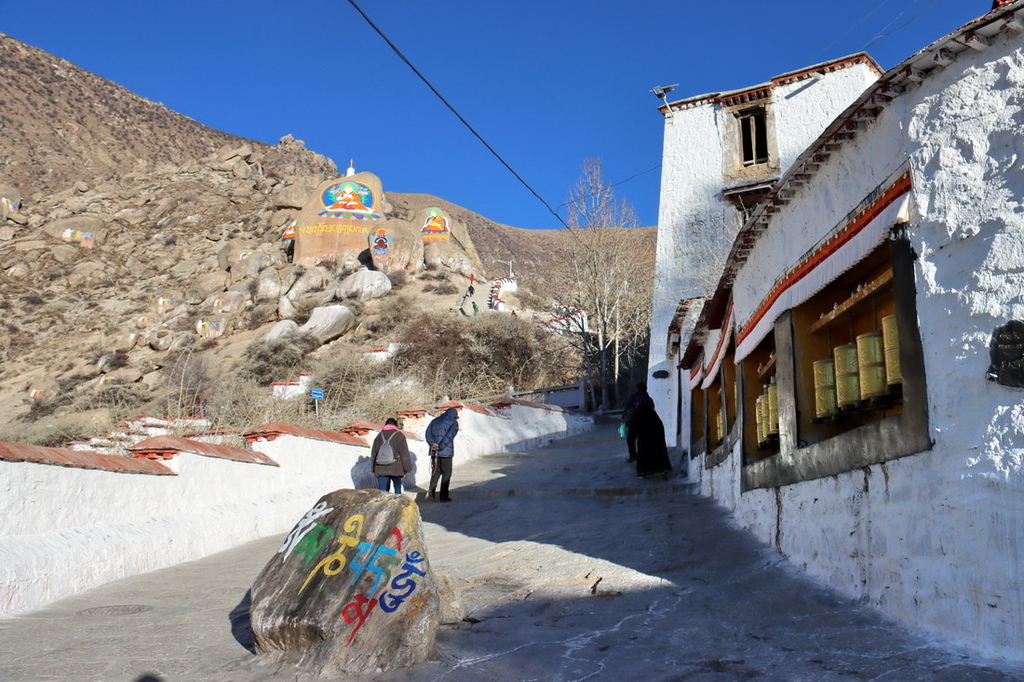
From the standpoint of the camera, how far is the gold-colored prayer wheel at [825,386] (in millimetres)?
5879

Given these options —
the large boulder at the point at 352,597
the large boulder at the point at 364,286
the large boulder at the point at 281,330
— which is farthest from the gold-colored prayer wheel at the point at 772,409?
the large boulder at the point at 364,286

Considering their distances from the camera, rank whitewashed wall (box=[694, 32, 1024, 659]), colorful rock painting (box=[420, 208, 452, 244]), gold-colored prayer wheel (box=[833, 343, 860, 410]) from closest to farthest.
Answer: whitewashed wall (box=[694, 32, 1024, 659])
gold-colored prayer wheel (box=[833, 343, 860, 410])
colorful rock painting (box=[420, 208, 452, 244])

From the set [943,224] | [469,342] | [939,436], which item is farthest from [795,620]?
[469,342]

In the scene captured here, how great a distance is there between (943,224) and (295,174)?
80.4m

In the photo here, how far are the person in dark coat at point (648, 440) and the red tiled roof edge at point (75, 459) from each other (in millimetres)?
6895

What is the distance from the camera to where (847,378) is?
549 cm

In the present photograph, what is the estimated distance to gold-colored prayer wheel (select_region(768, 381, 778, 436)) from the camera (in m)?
6.95

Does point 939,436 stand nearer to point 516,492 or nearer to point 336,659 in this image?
point 336,659

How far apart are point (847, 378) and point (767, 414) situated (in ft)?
6.13

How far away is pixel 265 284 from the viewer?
45.6 m

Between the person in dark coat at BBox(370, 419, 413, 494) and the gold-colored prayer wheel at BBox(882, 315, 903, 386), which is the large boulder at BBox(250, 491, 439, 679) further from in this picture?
the person in dark coat at BBox(370, 419, 413, 494)

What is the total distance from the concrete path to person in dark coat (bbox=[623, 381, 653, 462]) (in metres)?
3.79

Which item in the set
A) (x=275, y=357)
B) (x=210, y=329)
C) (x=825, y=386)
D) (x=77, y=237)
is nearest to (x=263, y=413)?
(x=825, y=386)

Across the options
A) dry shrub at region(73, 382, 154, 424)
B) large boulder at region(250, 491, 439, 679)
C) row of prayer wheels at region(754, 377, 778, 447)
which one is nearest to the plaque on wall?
row of prayer wheels at region(754, 377, 778, 447)
